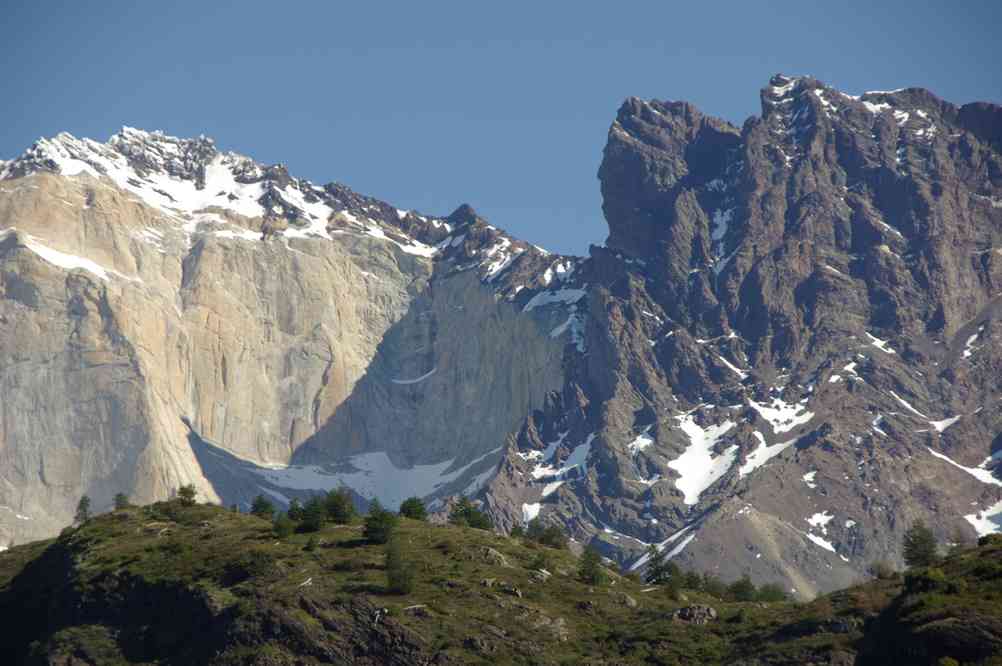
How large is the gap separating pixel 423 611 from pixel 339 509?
45.3m

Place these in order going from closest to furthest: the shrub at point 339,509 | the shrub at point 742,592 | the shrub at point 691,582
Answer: the shrub at point 339,509 < the shrub at point 691,582 < the shrub at point 742,592

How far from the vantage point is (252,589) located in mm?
142500

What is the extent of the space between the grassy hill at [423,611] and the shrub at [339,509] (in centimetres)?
1101

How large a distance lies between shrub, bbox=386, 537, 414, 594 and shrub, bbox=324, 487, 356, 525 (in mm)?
30851

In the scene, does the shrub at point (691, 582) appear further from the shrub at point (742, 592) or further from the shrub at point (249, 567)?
the shrub at point (249, 567)

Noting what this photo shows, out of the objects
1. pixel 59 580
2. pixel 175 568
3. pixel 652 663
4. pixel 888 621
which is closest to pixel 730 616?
pixel 652 663

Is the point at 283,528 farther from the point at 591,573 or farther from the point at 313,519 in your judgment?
the point at 591,573

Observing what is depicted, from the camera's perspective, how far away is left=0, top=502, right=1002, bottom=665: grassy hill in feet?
394

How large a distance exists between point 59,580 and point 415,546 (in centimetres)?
3250

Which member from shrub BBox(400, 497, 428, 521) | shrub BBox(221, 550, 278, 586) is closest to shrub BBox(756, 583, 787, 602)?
shrub BBox(400, 497, 428, 521)

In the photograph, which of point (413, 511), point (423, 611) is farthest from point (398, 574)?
point (413, 511)

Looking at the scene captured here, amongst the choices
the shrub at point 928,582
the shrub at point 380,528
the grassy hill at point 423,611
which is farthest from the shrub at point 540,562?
the shrub at point 928,582

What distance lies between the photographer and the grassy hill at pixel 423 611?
12000 cm

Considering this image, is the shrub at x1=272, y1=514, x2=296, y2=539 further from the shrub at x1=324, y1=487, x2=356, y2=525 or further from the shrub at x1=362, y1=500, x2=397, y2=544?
the shrub at x1=324, y1=487, x2=356, y2=525
